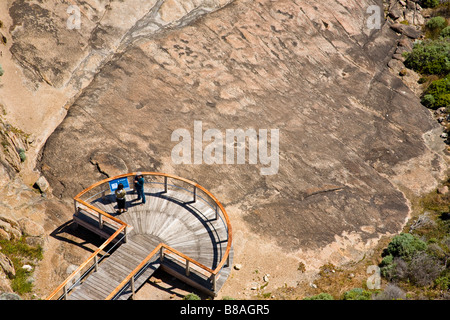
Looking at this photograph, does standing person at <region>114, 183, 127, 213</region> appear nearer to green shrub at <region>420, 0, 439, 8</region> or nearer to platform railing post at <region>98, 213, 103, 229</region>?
platform railing post at <region>98, 213, 103, 229</region>

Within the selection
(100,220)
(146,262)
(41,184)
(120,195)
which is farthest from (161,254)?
(41,184)

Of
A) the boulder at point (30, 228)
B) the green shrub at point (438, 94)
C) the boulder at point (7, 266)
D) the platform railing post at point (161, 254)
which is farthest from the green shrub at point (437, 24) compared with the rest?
Result: the boulder at point (7, 266)

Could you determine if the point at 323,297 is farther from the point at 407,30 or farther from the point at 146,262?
the point at 407,30

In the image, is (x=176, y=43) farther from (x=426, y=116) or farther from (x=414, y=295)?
(x=414, y=295)

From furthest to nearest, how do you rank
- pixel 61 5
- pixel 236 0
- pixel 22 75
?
pixel 236 0
pixel 61 5
pixel 22 75

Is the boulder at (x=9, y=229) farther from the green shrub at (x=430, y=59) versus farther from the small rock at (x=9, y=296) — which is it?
the green shrub at (x=430, y=59)

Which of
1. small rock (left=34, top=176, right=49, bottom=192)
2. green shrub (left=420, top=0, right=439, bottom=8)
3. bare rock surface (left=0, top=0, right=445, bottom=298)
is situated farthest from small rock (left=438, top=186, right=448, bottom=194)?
green shrub (left=420, top=0, right=439, bottom=8)
